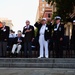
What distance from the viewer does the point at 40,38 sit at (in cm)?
1579

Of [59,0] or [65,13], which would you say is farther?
[65,13]

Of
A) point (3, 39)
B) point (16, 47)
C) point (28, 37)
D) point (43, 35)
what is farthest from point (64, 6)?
point (43, 35)

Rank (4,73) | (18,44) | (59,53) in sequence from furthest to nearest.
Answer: (18,44)
(59,53)
(4,73)

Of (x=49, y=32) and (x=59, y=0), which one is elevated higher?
(x=59, y=0)

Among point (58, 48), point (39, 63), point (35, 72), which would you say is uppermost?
point (58, 48)

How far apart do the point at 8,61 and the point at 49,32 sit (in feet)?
8.17

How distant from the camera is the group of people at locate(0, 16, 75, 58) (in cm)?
1570

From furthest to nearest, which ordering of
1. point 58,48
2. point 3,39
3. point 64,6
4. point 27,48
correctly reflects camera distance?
point 64,6 → point 3,39 → point 27,48 → point 58,48

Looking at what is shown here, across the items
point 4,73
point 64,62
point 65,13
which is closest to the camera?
point 4,73

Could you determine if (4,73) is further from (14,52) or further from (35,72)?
(14,52)

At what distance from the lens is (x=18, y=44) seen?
16766 mm

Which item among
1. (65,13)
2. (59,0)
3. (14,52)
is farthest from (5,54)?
(65,13)

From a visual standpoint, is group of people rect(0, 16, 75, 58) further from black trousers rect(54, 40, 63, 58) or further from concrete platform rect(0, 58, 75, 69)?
concrete platform rect(0, 58, 75, 69)

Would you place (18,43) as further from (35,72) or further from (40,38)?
(35,72)
